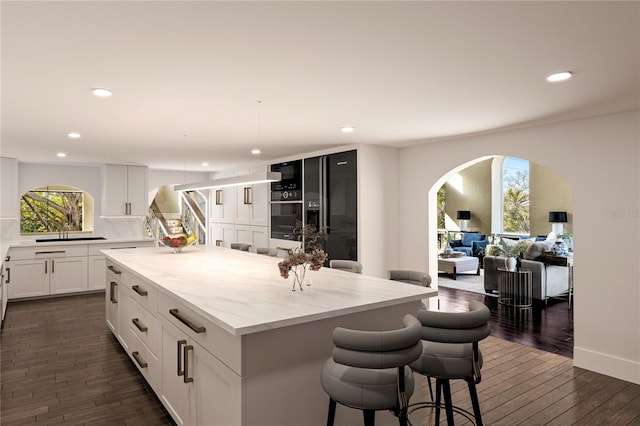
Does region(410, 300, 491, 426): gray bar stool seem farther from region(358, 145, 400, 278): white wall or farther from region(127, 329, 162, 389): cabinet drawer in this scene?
region(358, 145, 400, 278): white wall

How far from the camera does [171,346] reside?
260cm

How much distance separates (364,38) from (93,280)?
6.82 meters

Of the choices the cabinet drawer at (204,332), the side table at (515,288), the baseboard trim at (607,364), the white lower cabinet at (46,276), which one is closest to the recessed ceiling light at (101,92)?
the cabinet drawer at (204,332)

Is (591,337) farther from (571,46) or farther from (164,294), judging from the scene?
(164,294)

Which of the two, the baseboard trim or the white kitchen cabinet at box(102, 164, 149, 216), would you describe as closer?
the baseboard trim

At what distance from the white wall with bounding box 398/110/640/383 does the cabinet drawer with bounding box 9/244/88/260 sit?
696cm

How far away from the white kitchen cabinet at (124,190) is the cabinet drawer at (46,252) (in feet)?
2.89

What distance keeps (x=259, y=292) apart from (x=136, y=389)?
156 cm

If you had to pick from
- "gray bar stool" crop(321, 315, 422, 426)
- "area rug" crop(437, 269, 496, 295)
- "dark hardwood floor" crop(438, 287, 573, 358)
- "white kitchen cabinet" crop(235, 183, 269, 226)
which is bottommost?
"dark hardwood floor" crop(438, 287, 573, 358)

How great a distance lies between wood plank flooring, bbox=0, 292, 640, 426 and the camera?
2789mm

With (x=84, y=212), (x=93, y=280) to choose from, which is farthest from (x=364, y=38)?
(x=84, y=212)

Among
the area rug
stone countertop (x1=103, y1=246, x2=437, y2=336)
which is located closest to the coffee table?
the area rug

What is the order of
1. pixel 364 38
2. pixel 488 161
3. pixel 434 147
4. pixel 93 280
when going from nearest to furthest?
pixel 364 38
pixel 434 147
pixel 93 280
pixel 488 161

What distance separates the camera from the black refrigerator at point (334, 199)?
5.52 metres
